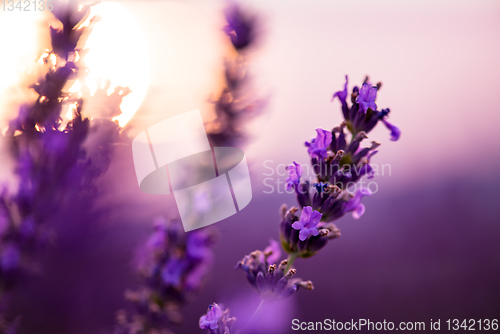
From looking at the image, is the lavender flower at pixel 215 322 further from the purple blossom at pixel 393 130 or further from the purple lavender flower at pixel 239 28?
the purple lavender flower at pixel 239 28

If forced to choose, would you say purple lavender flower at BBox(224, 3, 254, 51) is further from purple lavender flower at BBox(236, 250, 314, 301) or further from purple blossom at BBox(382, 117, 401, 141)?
purple lavender flower at BBox(236, 250, 314, 301)

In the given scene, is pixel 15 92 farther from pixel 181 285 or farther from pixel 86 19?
pixel 181 285

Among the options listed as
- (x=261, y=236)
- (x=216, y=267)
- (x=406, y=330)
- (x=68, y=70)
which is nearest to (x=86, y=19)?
(x=68, y=70)

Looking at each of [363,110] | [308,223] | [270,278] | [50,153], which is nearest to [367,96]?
[363,110]

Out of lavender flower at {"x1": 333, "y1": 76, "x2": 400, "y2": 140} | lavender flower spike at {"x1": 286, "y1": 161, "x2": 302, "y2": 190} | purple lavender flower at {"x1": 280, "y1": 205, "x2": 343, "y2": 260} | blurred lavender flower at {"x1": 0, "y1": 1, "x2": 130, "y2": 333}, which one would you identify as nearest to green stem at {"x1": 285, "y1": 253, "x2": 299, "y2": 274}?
purple lavender flower at {"x1": 280, "y1": 205, "x2": 343, "y2": 260}

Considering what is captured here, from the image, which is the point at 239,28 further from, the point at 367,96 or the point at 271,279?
the point at 271,279

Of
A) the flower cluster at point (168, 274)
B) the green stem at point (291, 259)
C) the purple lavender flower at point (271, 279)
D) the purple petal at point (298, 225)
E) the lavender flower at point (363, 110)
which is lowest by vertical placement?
the flower cluster at point (168, 274)

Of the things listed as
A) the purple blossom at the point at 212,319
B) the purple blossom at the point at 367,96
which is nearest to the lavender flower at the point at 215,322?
the purple blossom at the point at 212,319
